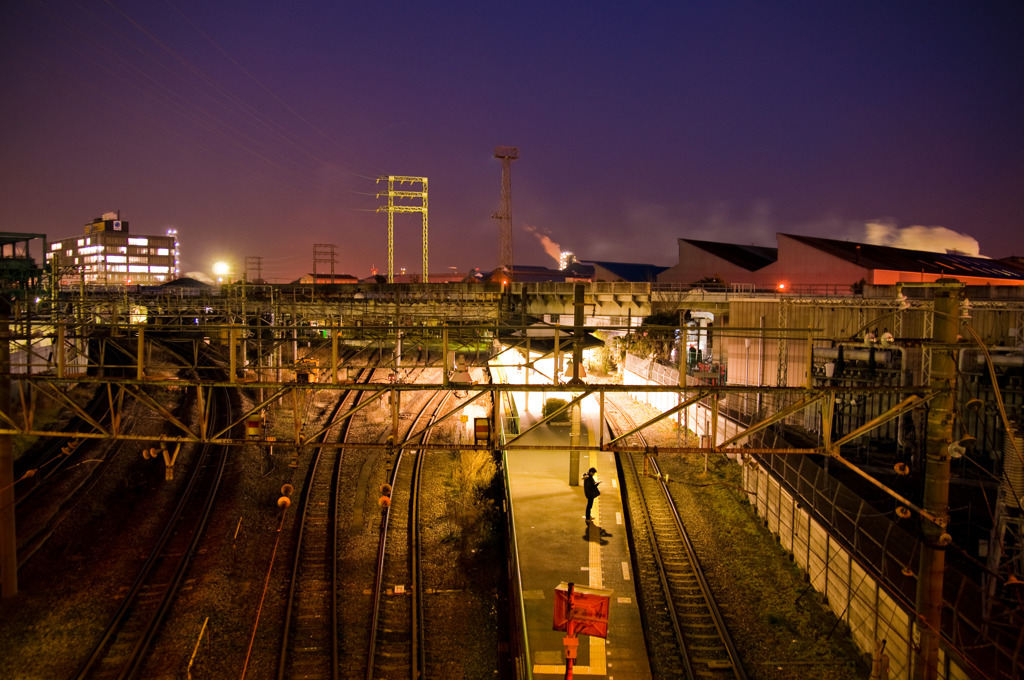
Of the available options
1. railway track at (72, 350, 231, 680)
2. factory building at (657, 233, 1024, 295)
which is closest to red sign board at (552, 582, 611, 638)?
railway track at (72, 350, 231, 680)

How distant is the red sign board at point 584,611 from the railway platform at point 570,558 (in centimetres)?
199

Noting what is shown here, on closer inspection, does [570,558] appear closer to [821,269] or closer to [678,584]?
[678,584]

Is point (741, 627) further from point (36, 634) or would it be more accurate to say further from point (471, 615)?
point (36, 634)

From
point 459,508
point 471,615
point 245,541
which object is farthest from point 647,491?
point 245,541

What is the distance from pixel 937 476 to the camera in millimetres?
5605

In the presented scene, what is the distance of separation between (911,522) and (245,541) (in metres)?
12.2

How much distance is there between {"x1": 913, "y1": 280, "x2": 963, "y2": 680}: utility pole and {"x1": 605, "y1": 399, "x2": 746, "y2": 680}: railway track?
247 centimetres

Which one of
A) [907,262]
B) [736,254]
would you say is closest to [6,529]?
[907,262]

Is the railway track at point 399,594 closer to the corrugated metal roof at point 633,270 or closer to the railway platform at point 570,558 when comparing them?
the railway platform at point 570,558

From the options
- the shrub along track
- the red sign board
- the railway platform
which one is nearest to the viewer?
the red sign board

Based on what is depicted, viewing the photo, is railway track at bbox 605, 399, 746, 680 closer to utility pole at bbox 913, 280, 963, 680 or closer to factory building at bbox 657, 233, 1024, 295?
utility pole at bbox 913, 280, 963, 680

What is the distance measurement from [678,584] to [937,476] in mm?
5012

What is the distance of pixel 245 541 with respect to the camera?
11.2 m

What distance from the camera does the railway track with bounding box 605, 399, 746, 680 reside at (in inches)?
312
